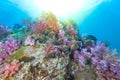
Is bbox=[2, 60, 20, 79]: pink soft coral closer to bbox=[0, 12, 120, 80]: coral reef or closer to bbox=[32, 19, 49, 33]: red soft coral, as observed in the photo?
bbox=[0, 12, 120, 80]: coral reef

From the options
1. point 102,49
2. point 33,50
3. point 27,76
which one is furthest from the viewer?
point 102,49

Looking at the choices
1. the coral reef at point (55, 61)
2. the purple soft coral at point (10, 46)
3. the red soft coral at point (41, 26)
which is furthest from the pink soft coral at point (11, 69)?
the red soft coral at point (41, 26)

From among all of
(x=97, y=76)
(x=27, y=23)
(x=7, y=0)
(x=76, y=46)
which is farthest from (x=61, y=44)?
(x=7, y=0)

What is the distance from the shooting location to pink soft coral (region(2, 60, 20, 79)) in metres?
5.23

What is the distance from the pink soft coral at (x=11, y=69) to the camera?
5234mm

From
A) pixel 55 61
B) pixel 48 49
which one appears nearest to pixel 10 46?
pixel 48 49

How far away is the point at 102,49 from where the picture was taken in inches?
270

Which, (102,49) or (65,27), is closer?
(102,49)

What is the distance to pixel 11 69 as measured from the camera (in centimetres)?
530

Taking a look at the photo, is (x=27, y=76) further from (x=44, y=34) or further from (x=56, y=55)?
(x=44, y=34)

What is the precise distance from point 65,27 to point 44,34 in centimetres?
137

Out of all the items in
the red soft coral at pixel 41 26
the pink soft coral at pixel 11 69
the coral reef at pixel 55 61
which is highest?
the red soft coral at pixel 41 26

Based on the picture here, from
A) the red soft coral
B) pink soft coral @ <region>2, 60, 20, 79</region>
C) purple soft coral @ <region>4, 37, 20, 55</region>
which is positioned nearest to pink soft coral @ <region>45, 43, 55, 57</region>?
pink soft coral @ <region>2, 60, 20, 79</region>

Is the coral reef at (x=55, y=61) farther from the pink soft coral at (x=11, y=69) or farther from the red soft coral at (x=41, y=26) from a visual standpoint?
the red soft coral at (x=41, y=26)
